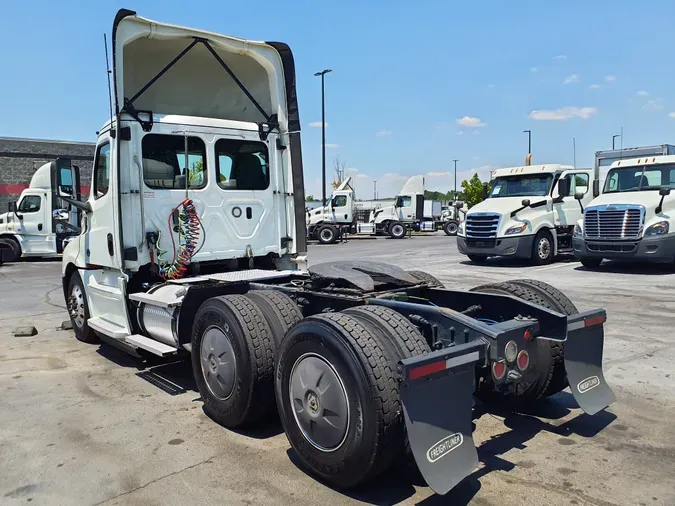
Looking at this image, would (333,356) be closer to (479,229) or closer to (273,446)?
(273,446)

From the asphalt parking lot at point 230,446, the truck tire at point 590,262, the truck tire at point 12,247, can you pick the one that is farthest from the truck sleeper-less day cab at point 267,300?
the truck tire at point 12,247

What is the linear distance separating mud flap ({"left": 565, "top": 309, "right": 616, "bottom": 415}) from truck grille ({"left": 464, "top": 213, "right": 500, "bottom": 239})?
12068 millimetres

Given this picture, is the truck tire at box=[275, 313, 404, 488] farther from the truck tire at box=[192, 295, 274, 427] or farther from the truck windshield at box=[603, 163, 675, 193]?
the truck windshield at box=[603, 163, 675, 193]

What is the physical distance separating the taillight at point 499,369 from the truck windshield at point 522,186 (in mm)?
14261

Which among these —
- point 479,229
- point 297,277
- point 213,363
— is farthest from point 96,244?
point 479,229

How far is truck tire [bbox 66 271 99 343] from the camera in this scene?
23.1 ft

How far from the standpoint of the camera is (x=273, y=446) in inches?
158

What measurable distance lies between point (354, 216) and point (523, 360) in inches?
1180

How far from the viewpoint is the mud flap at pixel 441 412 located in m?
2.88

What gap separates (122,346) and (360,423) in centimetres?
380

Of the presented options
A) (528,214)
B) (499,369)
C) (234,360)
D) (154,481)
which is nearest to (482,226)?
(528,214)

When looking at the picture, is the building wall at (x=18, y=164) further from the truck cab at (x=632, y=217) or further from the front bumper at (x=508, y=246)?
the truck cab at (x=632, y=217)

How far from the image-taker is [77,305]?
23.8ft

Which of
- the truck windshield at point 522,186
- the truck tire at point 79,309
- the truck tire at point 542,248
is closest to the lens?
the truck tire at point 79,309
